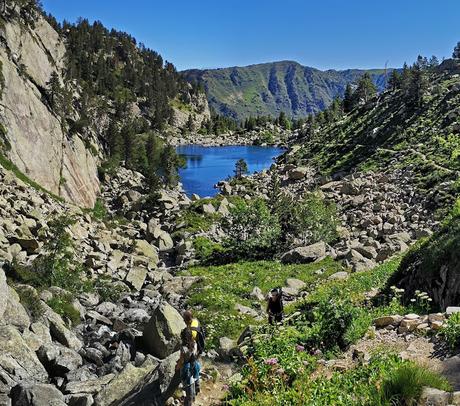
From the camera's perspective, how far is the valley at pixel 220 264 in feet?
37.2

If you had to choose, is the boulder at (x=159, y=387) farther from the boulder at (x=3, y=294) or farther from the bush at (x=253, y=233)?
the bush at (x=253, y=233)

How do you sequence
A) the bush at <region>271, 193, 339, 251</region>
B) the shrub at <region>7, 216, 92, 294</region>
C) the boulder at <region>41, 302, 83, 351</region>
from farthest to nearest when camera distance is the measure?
the bush at <region>271, 193, 339, 251</region>, the shrub at <region>7, 216, 92, 294</region>, the boulder at <region>41, 302, 83, 351</region>

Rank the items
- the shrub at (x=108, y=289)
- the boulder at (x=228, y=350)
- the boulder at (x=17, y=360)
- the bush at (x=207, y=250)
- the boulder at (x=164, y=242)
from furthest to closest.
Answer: the boulder at (x=164, y=242) → the bush at (x=207, y=250) → the shrub at (x=108, y=289) → the boulder at (x=228, y=350) → the boulder at (x=17, y=360)

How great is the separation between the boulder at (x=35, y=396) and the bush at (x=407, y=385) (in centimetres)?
1001

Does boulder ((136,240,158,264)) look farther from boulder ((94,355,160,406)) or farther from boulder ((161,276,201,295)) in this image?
boulder ((94,355,160,406))

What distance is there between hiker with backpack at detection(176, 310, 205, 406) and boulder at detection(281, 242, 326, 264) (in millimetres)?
28356

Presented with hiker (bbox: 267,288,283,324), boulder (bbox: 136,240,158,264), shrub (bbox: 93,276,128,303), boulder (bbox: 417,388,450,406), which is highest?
boulder (bbox: 417,388,450,406)

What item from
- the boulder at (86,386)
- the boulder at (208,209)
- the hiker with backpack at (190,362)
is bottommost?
the boulder at (208,209)

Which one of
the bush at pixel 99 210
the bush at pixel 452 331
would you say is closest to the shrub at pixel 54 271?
the bush at pixel 452 331

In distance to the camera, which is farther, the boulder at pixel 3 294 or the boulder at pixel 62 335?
the boulder at pixel 62 335

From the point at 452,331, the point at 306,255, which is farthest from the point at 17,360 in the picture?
the point at 306,255

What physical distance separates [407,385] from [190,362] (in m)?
6.30

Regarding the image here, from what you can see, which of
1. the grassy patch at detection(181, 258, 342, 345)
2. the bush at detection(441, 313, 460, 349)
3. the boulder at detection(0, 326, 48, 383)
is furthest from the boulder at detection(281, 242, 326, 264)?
the bush at detection(441, 313, 460, 349)

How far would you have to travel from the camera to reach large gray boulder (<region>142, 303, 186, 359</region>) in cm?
1823
